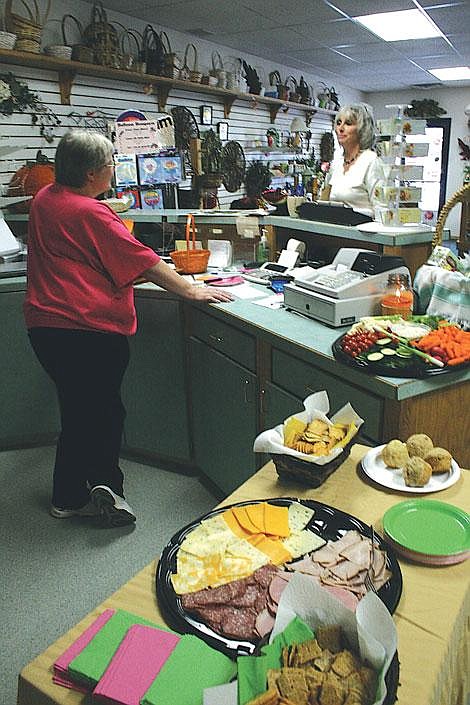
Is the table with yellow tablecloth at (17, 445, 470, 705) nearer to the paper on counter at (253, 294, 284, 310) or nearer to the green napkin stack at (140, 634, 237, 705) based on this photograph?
the green napkin stack at (140, 634, 237, 705)

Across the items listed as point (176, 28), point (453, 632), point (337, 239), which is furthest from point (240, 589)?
point (176, 28)

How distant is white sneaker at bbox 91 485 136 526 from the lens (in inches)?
107

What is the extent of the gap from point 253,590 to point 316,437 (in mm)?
482

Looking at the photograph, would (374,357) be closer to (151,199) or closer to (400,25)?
(151,199)

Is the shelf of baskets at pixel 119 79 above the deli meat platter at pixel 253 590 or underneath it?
above

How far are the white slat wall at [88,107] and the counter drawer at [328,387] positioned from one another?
310 cm

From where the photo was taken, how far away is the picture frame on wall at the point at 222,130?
6891mm

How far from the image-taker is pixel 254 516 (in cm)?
125

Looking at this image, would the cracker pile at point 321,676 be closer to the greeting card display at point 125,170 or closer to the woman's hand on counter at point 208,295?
the woman's hand on counter at point 208,295

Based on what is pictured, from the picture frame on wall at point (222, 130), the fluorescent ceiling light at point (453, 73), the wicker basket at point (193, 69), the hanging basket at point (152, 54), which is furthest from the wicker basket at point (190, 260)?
the fluorescent ceiling light at point (453, 73)

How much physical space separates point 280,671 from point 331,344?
1370mm

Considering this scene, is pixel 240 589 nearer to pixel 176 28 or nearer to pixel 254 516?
pixel 254 516

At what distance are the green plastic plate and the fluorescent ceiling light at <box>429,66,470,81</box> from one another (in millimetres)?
9057

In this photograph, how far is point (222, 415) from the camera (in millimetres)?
2824
